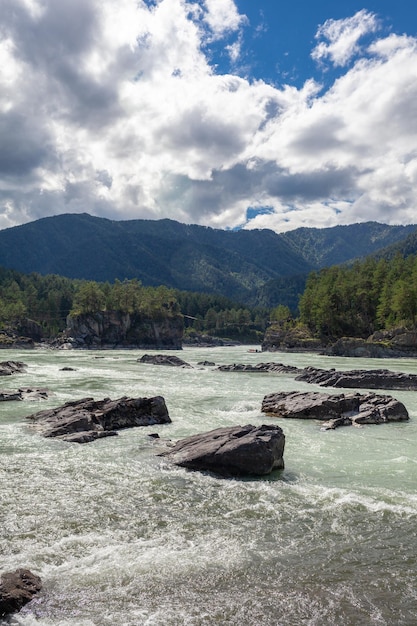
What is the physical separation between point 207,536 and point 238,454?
715 cm

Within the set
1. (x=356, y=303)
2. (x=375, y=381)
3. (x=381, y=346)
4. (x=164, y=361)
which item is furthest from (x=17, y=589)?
(x=356, y=303)

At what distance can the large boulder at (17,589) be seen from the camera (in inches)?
420

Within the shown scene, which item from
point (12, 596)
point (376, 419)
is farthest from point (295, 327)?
point (12, 596)

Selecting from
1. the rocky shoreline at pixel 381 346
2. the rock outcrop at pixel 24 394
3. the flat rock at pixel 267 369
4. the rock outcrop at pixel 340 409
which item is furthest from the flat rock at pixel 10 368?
the rocky shoreline at pixel 381 346

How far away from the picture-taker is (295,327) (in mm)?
182000

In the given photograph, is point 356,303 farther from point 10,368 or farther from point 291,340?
point 10,368

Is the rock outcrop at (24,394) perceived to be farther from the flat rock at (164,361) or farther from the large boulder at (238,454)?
the flat rock at (164,361)

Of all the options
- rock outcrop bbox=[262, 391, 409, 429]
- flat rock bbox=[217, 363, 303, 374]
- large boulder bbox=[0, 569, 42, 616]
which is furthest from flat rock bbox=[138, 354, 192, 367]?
large boulder bbox=[0, 569, 42, 616]

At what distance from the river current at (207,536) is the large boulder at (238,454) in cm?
71

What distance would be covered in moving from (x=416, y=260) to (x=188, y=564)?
18823 cm

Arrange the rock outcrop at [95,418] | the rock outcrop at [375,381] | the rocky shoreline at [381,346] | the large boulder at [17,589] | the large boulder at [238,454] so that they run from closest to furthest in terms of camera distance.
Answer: the large boulder at [17,589] → the large boulder at [238,454] → the rock outcrop at [95,418] → the rock outcrop at [375,381] → the rocky shoreline at [381,346]

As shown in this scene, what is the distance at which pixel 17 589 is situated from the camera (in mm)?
11148

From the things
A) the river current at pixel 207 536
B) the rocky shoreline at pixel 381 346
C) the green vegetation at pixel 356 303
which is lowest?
the river current at pixel 207 536

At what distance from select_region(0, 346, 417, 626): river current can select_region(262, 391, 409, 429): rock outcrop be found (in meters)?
7.42
